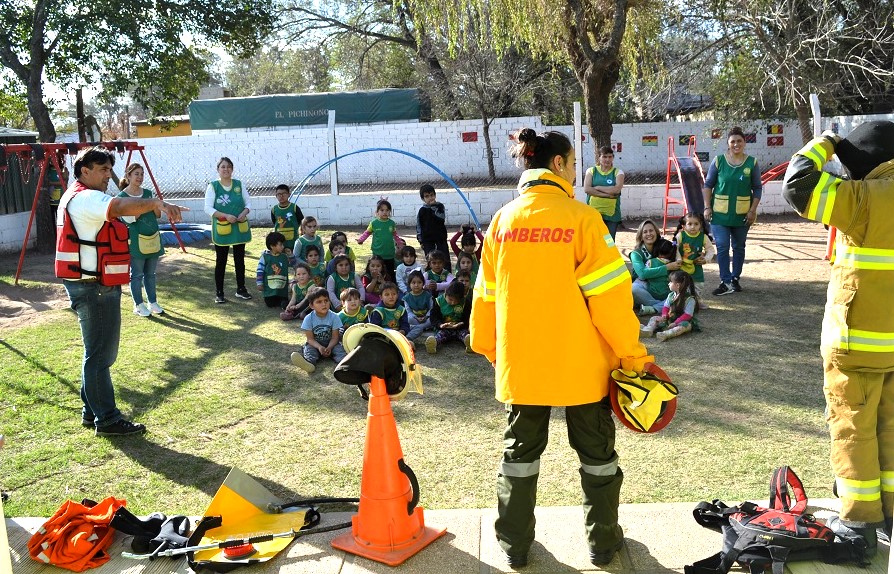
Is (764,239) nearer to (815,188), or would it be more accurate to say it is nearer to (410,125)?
(815,188)

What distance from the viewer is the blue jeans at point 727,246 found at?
28.9 ft

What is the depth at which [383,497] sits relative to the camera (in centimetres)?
361

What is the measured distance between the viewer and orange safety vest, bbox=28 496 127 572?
3.64 meters

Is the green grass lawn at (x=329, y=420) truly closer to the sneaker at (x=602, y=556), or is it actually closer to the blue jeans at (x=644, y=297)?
the blue jeans at (x=644, y=297)

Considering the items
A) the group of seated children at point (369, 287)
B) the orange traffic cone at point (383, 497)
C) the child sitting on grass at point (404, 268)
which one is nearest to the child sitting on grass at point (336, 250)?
the group of seated children at point (369, 287)

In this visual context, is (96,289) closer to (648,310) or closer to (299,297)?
(299,297)

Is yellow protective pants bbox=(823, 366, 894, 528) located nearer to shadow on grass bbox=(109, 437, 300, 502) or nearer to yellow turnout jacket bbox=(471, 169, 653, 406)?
yellow turnout jacket bbox=(471, 169, 653, 406)

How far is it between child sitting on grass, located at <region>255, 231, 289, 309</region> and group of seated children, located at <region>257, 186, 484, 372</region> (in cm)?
1

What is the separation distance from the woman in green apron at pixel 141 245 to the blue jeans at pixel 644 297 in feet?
17.1

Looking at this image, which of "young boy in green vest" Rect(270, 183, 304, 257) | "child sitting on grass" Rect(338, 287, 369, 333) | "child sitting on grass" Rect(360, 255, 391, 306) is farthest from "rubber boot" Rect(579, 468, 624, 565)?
"young boy in green vest" Rect(270, 183, 304, 257)

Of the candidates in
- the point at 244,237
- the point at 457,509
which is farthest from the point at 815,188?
the point at 244,237

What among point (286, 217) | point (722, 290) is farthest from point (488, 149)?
point (722, 290)

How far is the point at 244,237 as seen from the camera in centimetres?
966

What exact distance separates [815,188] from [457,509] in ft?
7.55
